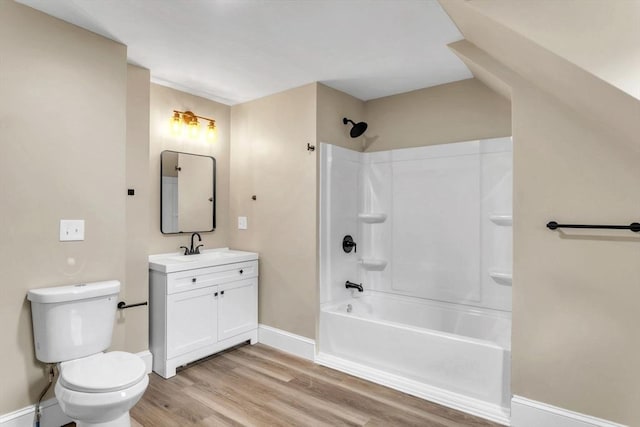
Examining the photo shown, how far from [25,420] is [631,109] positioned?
3502 mm

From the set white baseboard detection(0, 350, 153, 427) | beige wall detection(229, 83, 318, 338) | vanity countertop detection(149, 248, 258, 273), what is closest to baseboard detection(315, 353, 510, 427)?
beige wall detection(229, 83, 318, 338)

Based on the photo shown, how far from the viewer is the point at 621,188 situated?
1.83 m

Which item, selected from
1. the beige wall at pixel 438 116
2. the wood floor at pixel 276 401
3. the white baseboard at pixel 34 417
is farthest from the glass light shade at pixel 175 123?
the white baseboard at pixel 34 417

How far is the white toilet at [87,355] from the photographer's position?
170 centimetres

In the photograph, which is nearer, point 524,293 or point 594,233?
point 594,233

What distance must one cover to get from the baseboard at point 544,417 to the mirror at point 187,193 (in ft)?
9.65

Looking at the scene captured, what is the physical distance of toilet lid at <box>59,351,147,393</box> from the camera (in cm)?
172

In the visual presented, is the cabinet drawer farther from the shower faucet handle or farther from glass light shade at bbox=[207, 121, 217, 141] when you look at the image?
glass light shade at bbox=[207, 121, 217, 141]

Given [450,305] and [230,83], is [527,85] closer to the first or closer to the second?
[450,305]

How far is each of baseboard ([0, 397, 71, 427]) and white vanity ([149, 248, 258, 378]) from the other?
0.72 meters

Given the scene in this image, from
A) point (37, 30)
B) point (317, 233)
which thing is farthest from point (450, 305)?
point (37, 30)

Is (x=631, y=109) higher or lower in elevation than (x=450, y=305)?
higher

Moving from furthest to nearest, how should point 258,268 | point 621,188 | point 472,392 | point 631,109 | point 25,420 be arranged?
point 258,268 < point 472,392 < point 25,420 < point 621,188 < point 631,109

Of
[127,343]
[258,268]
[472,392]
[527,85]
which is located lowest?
[472,392]
